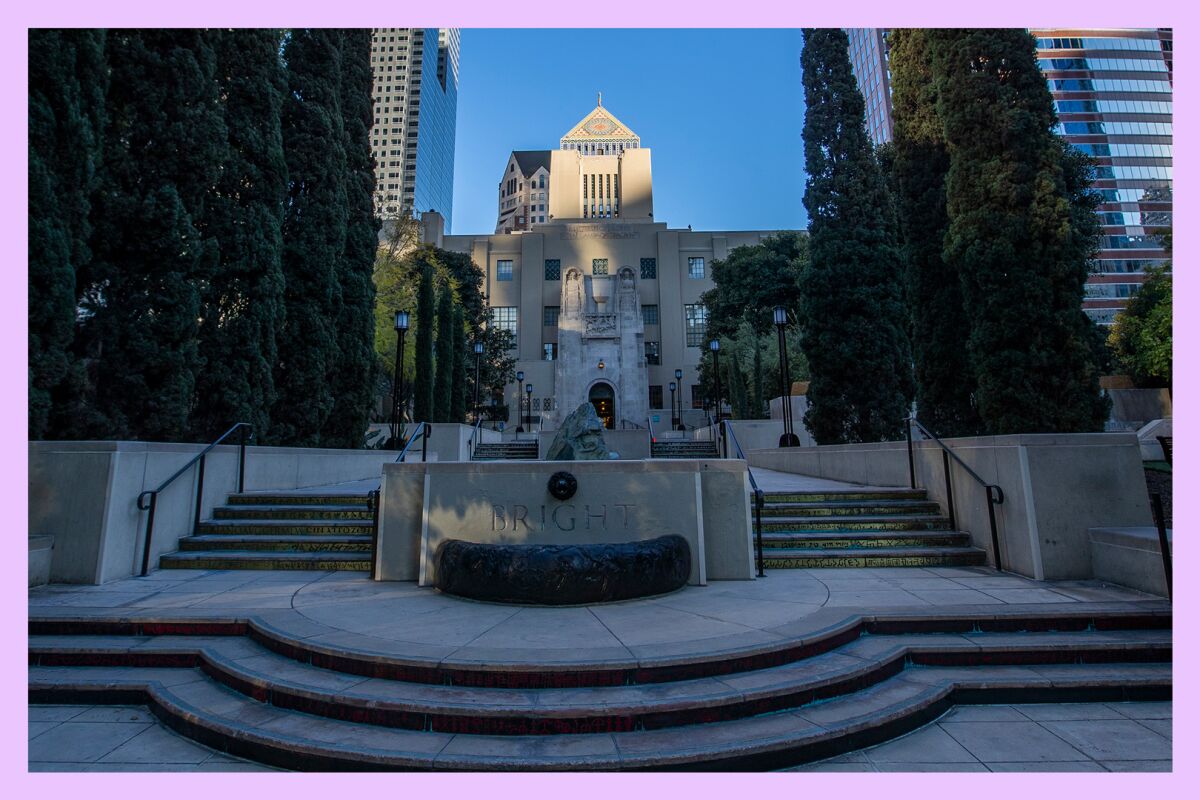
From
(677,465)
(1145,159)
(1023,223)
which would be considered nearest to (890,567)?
(677,465)

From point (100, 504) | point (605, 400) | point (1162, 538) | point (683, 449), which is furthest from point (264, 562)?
point (605, 400)

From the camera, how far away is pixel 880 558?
21.5ft

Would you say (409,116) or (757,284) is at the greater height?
(409,116)

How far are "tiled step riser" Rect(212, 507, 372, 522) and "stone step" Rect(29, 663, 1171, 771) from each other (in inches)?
144

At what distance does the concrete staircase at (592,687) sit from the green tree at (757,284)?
31719 mm

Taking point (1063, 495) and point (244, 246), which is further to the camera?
point (244, 246)

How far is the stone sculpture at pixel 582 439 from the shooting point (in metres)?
8.02

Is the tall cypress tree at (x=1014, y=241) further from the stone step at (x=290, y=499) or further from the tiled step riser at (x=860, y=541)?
the stone step at (x=290, y=499)

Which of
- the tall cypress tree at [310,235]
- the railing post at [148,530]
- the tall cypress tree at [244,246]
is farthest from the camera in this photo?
the tall cypress tree at [310,235]

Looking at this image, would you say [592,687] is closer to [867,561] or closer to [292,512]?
[867,561]

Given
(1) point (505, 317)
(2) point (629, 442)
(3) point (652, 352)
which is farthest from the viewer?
(1) point (505, 317)

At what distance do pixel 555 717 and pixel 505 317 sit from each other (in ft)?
163

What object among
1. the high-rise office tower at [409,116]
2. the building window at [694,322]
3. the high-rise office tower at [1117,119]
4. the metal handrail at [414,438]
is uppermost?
the high-rise office tower at [409,116]

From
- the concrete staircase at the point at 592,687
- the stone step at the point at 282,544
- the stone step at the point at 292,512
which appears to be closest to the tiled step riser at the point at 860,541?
the concrete staircase at the point at 592,687
